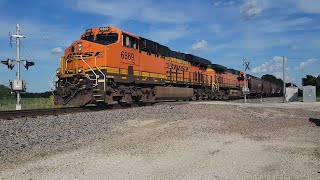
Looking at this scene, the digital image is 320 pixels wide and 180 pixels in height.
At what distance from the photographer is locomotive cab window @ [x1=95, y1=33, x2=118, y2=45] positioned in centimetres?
1609

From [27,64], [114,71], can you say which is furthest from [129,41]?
[27,64]

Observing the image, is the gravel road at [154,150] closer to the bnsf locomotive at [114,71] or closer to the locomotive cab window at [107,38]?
the bnsf locomotive at [114,71]

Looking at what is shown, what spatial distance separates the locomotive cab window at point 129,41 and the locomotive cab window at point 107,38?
1.65 feet

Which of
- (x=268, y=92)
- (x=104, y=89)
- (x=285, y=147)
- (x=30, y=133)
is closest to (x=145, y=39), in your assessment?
(x=104, y=89)

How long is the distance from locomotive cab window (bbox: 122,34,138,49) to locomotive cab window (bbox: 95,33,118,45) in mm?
503

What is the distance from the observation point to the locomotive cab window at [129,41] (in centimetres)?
Result: 1661

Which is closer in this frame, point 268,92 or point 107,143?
point 107,143

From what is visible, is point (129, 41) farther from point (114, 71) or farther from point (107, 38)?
point (114, 71)

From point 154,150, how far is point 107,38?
10499 mm

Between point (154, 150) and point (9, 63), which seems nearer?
point (154, 150)

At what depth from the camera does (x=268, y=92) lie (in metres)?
62.5

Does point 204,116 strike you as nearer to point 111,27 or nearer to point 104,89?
point 104,89

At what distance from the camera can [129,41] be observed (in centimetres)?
1714

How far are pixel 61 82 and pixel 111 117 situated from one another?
5483 millimetres
